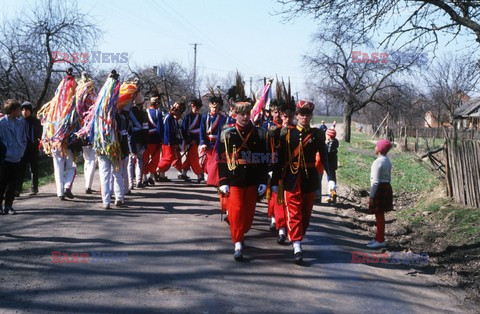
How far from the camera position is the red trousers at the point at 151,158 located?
12.5 metres

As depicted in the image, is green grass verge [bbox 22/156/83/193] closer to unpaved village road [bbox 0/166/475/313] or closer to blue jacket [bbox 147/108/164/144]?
blue jacket [bbox 147/108/164/144]

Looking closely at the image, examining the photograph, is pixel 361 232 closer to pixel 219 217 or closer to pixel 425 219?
pixel 425 219

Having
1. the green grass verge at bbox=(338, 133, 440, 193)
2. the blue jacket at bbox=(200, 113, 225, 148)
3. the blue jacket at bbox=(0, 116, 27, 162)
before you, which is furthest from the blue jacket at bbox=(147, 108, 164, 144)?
the green grass verge at bbox=(338, 133, 440, 193)

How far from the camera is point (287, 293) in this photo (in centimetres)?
550

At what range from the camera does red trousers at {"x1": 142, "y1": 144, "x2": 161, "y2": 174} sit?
12531mm

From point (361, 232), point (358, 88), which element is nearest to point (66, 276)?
point (361, 232)

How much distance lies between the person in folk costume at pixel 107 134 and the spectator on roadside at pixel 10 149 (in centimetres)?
121

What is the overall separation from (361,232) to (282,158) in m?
3.28

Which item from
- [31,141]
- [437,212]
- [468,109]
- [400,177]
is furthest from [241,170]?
[468,109]

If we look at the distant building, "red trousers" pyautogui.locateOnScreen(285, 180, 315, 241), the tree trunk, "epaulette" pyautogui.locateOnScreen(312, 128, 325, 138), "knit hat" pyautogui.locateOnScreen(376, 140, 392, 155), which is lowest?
"red trousers" pyautogui.locateOnScreen(285, 180, 315, 241)

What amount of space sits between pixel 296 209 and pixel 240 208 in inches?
28.6

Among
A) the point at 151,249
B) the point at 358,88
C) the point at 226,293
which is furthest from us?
the point at 358,88

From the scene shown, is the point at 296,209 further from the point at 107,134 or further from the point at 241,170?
the point at 107,134

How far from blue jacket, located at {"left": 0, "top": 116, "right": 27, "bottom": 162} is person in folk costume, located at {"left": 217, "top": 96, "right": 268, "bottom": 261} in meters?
3.69
